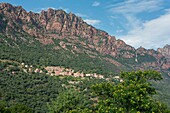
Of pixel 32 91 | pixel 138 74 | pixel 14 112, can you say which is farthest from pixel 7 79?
pixel 138 74

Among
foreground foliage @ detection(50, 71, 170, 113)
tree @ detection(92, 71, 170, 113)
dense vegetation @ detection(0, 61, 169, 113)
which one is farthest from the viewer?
dense vegetation @ detection(0, 61, 169, 113)

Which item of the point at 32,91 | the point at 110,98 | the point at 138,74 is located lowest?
the point at 32,91

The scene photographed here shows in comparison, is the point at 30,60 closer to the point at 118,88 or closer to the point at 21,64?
the point at 21,64

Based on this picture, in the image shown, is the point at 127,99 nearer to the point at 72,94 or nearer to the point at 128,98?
the point at 128,98

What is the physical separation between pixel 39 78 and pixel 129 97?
131m

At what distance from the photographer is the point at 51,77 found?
160625 millimetres

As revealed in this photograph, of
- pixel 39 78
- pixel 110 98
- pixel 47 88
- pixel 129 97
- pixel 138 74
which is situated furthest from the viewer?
pixel 39 78

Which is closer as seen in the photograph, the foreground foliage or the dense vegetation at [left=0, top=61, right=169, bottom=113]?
the foreground foliage

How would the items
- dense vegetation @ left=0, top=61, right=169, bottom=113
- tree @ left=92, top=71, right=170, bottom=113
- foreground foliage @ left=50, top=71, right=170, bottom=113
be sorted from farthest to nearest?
1. dense vegetation @ left=0, top=61, right=169, bottom=113
2. foreground foliage @ left=50, top=71, right=170, bottom=113
3. tree @ left=92, top=71, right=170, bottom=113

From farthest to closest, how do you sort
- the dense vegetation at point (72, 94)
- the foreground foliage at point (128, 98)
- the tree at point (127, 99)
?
the dense vegetation at point (72, 94) < the foreground foliage at point (128, 98) < the tree at point (127, 99)

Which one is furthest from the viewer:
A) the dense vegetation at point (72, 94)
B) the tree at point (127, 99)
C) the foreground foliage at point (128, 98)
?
the dense vegetation at point (72, 94)

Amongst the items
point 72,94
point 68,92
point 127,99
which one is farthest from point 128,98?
point 68,92

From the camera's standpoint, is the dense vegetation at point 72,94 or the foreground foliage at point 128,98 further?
the dense vegetation at point 72,94

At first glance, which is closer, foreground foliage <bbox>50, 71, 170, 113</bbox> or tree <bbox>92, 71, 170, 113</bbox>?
tree <bbox>92, 71, 170, 113</bbox>
